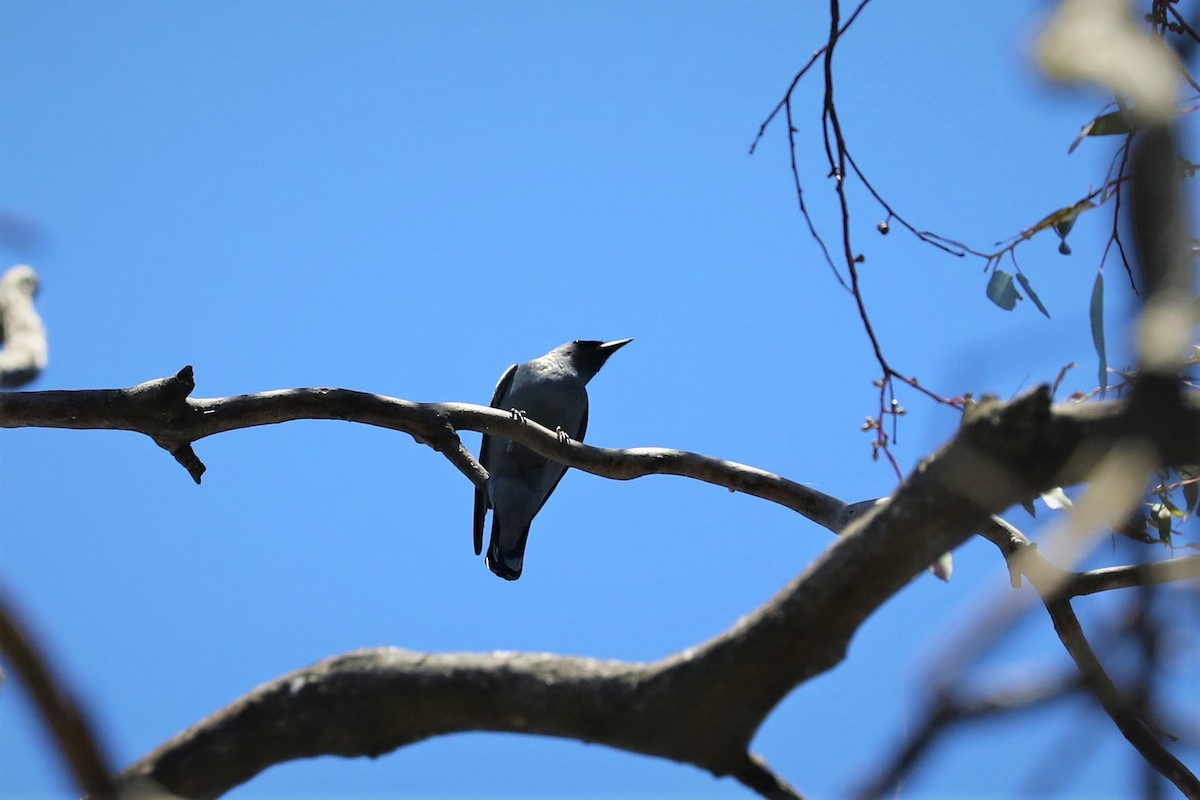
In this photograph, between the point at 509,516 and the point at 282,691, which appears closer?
the point at 282,691

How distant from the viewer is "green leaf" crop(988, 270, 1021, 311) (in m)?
3.52

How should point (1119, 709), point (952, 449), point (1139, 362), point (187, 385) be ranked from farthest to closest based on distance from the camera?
point (187, 385), point (1119, 709), point (952, 449), point (1139, 362)

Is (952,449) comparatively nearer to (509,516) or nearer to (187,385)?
(187,385)

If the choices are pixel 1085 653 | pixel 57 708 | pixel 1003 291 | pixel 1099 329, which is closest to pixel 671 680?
pixel 57 708

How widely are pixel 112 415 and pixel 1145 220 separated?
324cm

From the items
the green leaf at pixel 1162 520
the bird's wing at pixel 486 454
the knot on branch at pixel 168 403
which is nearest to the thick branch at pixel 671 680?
the knot on branch at pixel 168 403

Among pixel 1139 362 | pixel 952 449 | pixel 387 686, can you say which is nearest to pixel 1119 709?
pixel 952 449

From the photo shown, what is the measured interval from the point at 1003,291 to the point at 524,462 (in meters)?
3.44

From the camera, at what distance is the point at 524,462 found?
20.8 feet

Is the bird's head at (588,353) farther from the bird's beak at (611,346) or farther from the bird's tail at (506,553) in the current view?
the bird's tail at (506,553)

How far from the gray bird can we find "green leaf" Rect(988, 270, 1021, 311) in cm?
322

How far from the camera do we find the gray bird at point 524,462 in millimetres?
6348

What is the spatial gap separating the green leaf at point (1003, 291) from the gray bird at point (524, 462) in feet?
10.6

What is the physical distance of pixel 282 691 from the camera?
181 centimetres
